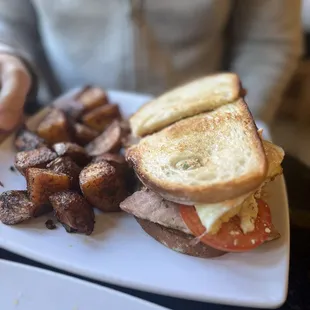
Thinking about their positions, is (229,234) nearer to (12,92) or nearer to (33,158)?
(33,158)

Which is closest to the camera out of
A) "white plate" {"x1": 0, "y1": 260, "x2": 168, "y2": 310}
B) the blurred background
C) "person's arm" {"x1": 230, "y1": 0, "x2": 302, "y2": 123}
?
"white plate" {"x1": 0, "y1": 260, "x2": 168, "y2": 310}

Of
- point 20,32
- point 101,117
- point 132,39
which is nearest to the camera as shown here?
point 101,117

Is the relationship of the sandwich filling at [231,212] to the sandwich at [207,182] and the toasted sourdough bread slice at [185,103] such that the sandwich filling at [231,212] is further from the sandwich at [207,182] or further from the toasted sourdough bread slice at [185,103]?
the toasted sourdough bread slice at [185,103]

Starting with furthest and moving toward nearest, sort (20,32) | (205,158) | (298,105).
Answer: (298,105) → (20,32) → (205,158)

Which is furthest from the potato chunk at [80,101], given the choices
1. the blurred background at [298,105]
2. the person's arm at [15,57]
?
the blurred background at [298,105]

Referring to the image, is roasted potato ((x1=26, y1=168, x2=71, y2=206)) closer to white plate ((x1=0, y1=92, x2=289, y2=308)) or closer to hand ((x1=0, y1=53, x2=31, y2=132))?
white plate ((x1=0, y1=92, x2=289, y2=308))

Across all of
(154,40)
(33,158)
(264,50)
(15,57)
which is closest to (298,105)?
(264,50)

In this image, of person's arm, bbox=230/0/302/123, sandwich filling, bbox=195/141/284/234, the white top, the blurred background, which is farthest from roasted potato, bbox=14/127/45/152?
the blurred background
